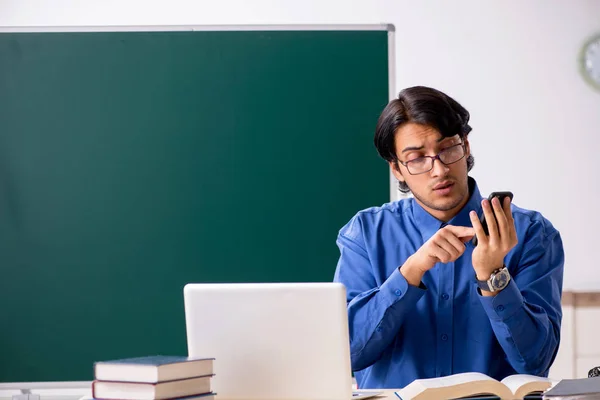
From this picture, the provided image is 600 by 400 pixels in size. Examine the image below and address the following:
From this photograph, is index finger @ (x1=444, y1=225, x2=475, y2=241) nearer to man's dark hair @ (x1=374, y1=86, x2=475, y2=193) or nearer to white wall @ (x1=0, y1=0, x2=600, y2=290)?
man's dark hair @ (x1=374, y1=86, x2=475, y2=193)

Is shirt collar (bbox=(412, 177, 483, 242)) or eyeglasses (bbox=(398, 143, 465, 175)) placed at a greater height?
eyeglasses (bbox=(398, 143, 465, 175))

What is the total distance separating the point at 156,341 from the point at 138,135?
797mm

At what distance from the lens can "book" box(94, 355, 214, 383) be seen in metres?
1.46

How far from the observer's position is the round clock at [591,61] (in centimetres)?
416

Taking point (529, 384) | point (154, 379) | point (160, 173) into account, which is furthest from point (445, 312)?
point (160, 173)

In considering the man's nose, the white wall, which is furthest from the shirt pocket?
the white wall

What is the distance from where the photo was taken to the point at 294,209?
10.3 feet

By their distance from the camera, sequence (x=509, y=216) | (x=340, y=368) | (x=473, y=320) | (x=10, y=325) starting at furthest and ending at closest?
1. (x=10, y=325)
2. (x=473, y=320)
3. (x=509, y=216)
4. (x=340, y=368)

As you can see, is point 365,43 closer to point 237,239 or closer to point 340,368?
point 237,239

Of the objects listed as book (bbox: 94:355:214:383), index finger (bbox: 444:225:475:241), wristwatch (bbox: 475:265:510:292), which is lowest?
book (bbox: 94:355:214:383)

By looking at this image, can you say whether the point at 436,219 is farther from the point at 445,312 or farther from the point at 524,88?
the point at 524,88

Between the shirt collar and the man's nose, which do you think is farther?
the shirt collar

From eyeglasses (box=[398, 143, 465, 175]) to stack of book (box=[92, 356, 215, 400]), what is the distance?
808mm

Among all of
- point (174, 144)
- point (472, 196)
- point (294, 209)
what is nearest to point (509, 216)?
point (472, 196)
